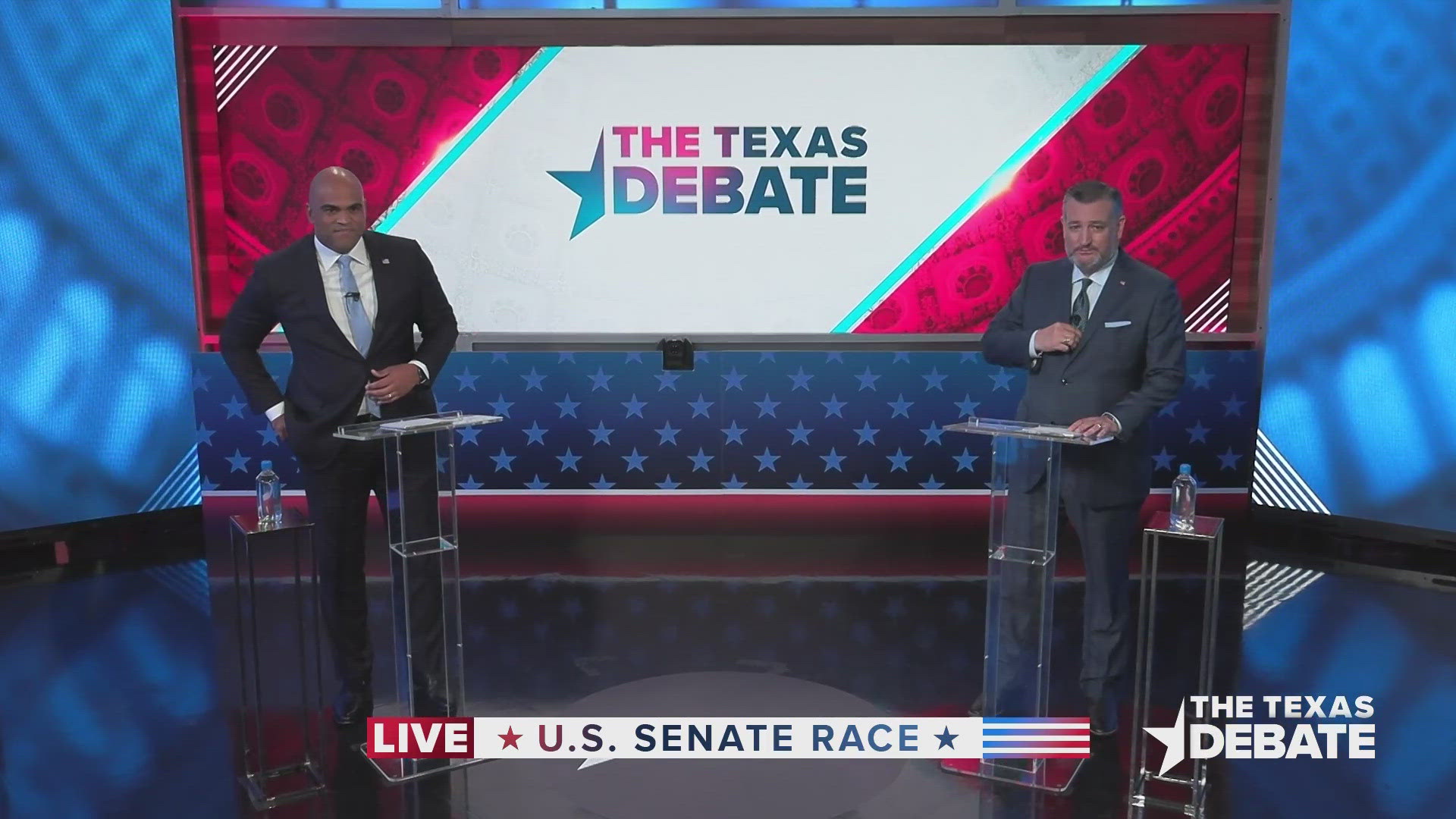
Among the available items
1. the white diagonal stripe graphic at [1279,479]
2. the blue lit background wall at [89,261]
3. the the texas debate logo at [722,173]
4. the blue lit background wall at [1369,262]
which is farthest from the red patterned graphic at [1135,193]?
the blue lit background wall at [89,261]

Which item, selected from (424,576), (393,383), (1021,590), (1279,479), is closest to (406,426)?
(393,383)

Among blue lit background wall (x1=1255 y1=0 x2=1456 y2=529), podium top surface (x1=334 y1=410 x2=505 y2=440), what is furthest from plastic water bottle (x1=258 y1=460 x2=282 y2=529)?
blue lit background wall (x1=1255 y1=0 x2=1456 y2=529)

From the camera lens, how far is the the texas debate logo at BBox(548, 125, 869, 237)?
506cm

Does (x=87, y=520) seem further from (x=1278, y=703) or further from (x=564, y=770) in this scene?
(x=1278, y=703)

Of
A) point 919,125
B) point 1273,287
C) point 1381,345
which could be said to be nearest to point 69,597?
point 919,125

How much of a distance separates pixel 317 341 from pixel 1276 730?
3.09 metres

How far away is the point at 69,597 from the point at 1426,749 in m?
4.95

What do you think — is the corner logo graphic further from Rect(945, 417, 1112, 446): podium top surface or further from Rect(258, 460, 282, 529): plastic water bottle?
Rect(258, 460, 282, 529): plastic water bottle

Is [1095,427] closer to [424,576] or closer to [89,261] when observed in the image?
[424,576]

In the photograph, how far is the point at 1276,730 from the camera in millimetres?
3246

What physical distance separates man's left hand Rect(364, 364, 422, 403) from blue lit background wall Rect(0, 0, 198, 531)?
100 inches

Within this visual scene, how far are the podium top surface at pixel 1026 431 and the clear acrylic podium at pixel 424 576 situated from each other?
4.23 feet

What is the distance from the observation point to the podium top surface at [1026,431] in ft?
8.93

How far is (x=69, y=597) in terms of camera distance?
14.6ft
